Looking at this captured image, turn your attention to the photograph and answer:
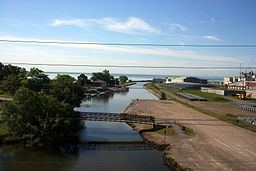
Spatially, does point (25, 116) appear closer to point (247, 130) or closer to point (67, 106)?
point (67, 106)

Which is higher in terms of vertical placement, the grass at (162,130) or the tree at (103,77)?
the tree at (103,77)

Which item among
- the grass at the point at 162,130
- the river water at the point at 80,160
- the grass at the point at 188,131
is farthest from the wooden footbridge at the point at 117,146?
the grass at the point at 188,131

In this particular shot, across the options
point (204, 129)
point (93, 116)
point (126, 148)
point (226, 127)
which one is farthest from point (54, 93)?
point (226, 127)

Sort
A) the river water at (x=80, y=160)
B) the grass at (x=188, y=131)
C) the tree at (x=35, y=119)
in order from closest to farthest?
the river water at (x=80, y=160) → the tree at (x=35, y=119) → the grass at (x=188, y=131)

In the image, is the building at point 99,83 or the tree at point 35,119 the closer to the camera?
the tree at point 35,119

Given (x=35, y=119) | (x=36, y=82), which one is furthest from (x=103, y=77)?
(x=35, y=119)

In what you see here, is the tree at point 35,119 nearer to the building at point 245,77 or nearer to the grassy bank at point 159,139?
the grassy bank at point 159,139

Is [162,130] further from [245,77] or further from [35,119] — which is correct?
[245,77]

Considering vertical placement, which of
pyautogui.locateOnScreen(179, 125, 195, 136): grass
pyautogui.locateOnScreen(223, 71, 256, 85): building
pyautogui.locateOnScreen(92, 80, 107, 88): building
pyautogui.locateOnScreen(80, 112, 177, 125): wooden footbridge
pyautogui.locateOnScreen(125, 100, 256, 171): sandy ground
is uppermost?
pyautogui.locateOnScreen(223, 71, 256, 85): building

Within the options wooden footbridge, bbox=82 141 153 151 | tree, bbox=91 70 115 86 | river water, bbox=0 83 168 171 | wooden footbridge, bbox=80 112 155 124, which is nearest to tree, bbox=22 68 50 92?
wooden footbridge, bbox=80 112 155 124

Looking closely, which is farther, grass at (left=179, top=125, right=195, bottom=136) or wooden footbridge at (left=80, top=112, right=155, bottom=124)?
wooden footbridge at (left=80, top=112, right=155, bottom=124)

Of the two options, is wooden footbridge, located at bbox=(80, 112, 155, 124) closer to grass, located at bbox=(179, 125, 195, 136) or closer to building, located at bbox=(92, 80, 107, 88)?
grass, located at bbox=(179, 125, 195, 136)

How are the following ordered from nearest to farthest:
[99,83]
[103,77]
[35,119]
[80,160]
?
[80,160] → [35,119] → [99,83] → [103,77]

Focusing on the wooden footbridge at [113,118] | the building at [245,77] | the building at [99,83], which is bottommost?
the wooden footbridge at [113,118]
